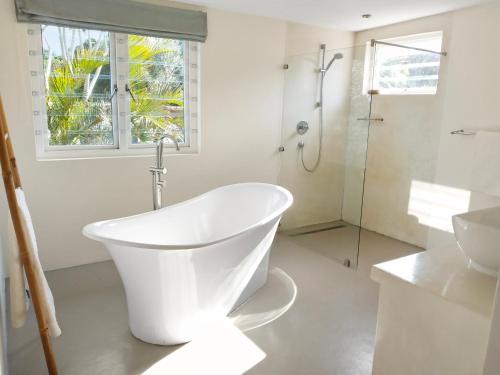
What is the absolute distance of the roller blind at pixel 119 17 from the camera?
2.88m

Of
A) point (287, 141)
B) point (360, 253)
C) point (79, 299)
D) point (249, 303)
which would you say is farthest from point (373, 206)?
point (79, 299)

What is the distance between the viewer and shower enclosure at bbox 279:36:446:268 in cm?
387

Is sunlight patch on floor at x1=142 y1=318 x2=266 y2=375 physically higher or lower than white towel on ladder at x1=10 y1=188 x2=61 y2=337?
lower

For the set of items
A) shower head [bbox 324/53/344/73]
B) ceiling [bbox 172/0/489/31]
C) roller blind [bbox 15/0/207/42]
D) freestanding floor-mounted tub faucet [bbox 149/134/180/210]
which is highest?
ceiling [bbox 172/0/489/31]

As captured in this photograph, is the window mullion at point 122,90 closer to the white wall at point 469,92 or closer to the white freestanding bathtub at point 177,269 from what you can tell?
the white freestanding bathtub at point 177,269

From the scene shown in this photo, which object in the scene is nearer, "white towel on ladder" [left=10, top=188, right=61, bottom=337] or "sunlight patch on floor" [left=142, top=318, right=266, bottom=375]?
"white towel on ladder" [left=10, top=188, right=61, bottom=337]

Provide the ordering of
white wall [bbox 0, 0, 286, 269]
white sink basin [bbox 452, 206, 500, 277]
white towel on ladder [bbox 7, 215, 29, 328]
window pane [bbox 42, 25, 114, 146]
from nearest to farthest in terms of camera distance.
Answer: white sink basin [bbox 452, 206, 500, 277], white towel on ladder [bbox 7, 215, 29, 328], white wall [bbox 0, 0, 286, 269], window pane [bbox 42, 25, 114, 146]

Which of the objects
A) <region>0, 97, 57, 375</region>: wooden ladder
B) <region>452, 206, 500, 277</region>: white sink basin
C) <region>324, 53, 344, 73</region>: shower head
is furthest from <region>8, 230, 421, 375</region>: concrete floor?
<region>324, 53, 344, 73</region>: shower head

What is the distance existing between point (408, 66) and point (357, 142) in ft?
3.14

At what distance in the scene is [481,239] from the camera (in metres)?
1.27

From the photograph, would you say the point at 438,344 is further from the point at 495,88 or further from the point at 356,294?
the point at 495,88

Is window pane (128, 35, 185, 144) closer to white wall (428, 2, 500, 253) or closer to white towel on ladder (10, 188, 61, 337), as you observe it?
white towel on ladder (10, 188, 61, 337)

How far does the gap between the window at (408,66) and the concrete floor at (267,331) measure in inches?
73.6

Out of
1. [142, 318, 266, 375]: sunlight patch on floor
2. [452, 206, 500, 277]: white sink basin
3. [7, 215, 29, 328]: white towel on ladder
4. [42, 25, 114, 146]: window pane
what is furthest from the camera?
[42, 25, 114, 146]: window pane
